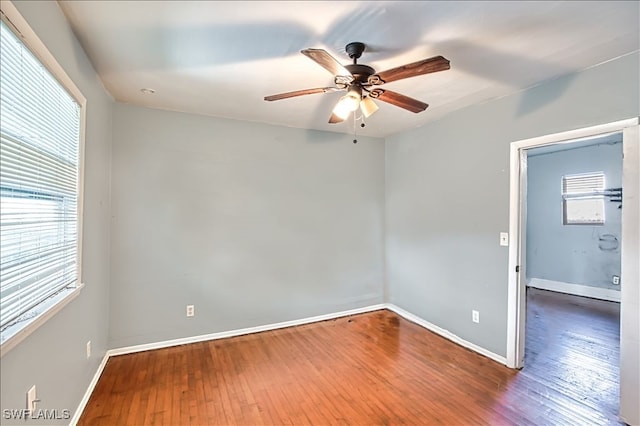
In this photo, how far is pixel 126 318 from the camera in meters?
3.08

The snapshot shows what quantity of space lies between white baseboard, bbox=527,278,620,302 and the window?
3.58ft

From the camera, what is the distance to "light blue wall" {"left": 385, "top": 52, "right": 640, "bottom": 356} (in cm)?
235

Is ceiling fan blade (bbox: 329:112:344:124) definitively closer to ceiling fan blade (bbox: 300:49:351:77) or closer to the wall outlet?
ceiling fan blade (bbox: 300:49:351:77)

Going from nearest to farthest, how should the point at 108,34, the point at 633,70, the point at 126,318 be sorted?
1. the point at 108,34
2. the point at 633,70
3. the point at 126,318

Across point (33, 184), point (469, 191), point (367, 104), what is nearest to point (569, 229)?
point (469, 191)

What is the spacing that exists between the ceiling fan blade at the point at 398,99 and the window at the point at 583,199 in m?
4.82

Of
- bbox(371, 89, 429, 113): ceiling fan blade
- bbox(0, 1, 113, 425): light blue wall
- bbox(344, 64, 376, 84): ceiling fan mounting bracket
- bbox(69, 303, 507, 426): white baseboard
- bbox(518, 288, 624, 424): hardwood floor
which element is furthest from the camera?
bbox(69, 303, 507, 426): white baseboard

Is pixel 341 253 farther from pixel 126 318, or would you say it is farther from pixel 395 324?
pixel 126 318

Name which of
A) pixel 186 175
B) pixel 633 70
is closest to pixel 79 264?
pixel 186 175

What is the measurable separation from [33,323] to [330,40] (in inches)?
85.0

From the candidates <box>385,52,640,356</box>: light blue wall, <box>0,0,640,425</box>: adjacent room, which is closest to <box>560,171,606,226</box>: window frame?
<box>0,0,640,425</box>: adjacent room

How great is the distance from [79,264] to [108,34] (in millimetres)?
1485

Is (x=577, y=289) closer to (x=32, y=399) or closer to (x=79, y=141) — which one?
(x=32, y=399)

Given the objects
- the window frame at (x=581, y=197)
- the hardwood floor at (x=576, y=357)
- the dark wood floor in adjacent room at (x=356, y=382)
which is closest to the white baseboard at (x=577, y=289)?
the hardwood floor at (x=576, y=357)
